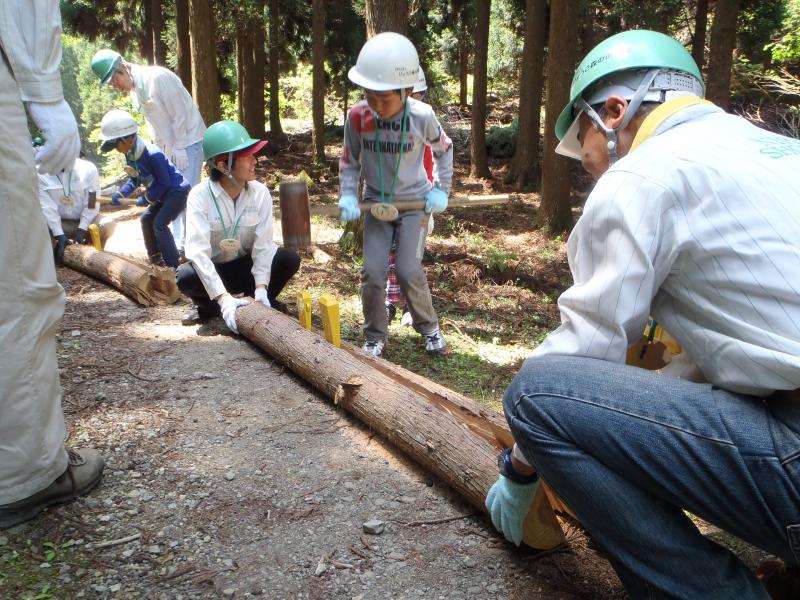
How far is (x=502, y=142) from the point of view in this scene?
17.3 m

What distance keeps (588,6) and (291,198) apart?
1102 cm

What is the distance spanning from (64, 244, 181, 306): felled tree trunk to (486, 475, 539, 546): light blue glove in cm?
422

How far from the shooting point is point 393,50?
4.11 metres

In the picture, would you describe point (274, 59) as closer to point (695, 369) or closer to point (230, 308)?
point (230, 308)

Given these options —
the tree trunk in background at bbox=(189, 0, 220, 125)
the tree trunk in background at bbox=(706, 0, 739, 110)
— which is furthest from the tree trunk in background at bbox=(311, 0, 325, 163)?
the tree trunk in background at bbox=(706, 0, 739, 110)

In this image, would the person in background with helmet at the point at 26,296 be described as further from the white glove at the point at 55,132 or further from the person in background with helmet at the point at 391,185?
the person in background with helmet at the point at 391,185

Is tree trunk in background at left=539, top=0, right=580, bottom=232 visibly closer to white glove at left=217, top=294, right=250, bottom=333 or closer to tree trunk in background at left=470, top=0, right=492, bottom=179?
tree trunk in background at left=470, top=0, right=492, bottom=179

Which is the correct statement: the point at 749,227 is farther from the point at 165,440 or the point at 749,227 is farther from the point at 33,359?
the point at 165,440

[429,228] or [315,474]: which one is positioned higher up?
[429,228]

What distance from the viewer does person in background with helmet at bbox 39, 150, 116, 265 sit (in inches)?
272

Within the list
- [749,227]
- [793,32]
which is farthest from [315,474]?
[793,32]

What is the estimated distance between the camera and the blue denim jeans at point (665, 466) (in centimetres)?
146

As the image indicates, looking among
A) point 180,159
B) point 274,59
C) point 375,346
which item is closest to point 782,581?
point 375,346

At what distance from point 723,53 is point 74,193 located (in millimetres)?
8476
